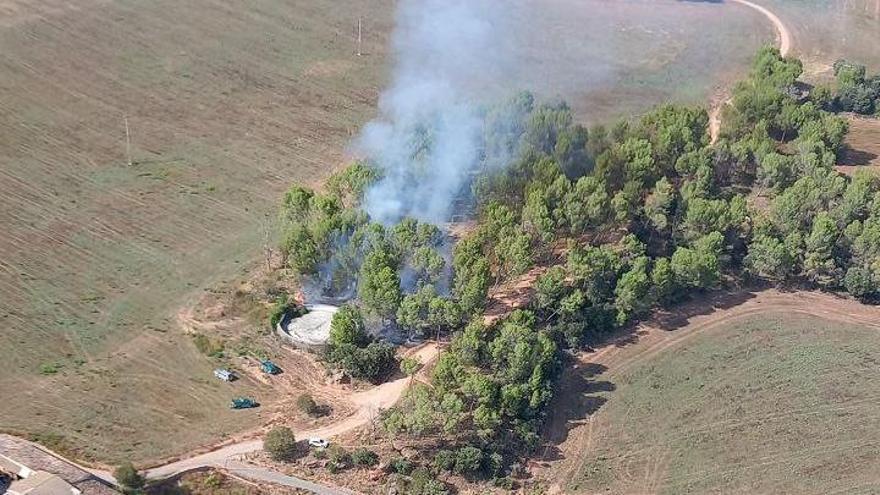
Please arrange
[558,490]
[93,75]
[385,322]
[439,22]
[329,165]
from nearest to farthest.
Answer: [558,490]
[385,322]
[329,165]
[93,75]
[439,22]

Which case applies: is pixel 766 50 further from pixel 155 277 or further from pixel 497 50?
pixel 155 277

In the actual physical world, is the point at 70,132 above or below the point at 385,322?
above

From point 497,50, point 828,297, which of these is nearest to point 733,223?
point 828,297

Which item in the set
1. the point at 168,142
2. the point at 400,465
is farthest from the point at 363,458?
the point at 168,142

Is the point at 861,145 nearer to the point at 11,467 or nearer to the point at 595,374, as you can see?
the point at 595,374

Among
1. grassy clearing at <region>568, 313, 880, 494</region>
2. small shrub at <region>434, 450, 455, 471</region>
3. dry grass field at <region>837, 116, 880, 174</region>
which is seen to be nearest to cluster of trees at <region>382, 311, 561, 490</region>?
small shrub at <region>434, 450, 455, 471</region>

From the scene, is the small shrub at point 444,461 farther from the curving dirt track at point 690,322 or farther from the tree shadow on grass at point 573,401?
the curving dirt track at point 690,322

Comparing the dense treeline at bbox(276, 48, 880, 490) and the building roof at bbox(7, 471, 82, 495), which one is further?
the dense treeline at bbox(276, 48, 880, 490)

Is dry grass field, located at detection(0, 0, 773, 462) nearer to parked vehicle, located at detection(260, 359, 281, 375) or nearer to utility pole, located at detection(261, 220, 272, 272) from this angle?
utility pole, located at detection(261, 220, 272, 272)
